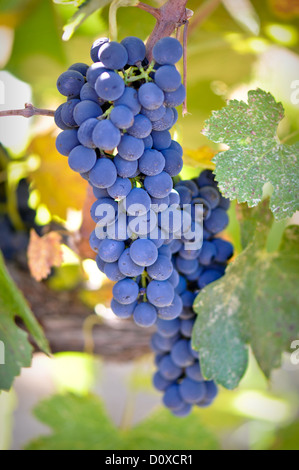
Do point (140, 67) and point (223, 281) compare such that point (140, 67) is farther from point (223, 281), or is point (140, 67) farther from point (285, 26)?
point (285, 26)

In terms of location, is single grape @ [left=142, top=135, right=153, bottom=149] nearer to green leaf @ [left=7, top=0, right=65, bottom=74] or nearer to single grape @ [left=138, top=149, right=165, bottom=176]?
single grape @ [left=138, top=149, right=165, bottom=176]

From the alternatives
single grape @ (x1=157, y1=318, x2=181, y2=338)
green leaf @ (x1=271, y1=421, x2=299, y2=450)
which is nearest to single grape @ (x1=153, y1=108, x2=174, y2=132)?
single grape @ (x1=157, y1=318, x2=181, y2=338)

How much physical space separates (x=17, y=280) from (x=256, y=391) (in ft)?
2.87

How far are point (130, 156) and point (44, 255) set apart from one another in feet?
1.49

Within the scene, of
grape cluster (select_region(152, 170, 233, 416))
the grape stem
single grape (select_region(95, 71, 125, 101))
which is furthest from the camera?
grape cluster (select_region(152, 170, 233, 416))

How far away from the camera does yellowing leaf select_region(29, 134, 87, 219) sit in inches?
36.1

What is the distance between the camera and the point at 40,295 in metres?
1.16

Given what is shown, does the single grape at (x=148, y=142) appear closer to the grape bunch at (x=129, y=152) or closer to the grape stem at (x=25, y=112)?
the grape bunch at (x=129, y=152)

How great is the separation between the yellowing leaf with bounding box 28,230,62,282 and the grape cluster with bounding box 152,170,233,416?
9.7 inches

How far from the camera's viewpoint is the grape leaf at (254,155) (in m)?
0.57

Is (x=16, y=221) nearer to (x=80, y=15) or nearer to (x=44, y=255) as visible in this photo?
(x=44, y=255)

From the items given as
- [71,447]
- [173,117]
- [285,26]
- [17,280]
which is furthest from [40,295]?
[285,26]

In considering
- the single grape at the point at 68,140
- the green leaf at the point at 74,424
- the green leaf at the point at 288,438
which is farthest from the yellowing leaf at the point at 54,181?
the green leaf at the point at 288,438

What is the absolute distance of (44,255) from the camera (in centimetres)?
88
